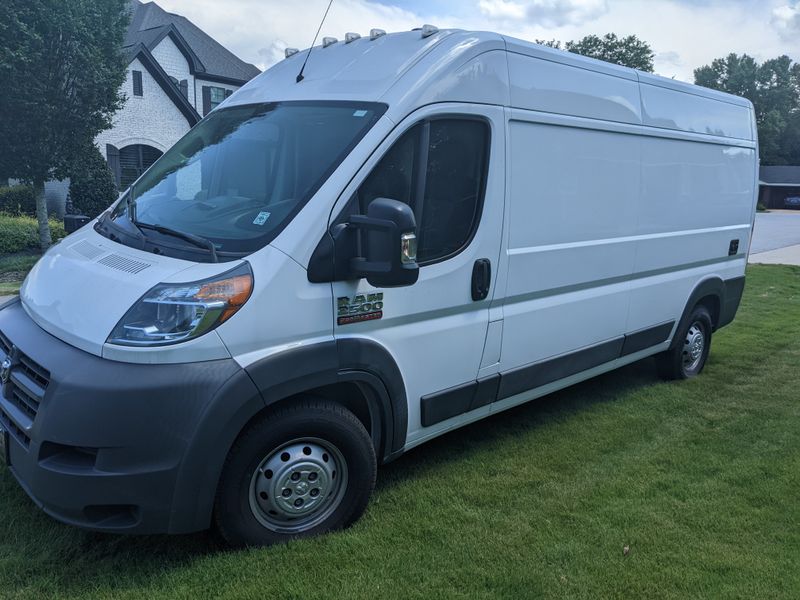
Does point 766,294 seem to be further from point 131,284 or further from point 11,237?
point 11,237

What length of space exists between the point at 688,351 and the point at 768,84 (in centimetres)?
10179

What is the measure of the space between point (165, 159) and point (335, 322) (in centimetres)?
170

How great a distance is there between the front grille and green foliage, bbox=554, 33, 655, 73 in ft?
204

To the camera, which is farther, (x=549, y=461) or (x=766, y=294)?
(x=766, y=294)

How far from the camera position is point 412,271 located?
3.24 m

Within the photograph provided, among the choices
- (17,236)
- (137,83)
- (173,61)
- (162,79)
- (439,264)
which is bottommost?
(17,236)

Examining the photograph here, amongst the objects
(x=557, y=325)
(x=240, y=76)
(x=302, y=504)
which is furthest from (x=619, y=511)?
(x=240, y=76)

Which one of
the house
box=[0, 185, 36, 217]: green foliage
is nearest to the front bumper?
box=[0, 185, 36, 217]: green foliage

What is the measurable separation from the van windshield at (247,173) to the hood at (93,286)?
20cm

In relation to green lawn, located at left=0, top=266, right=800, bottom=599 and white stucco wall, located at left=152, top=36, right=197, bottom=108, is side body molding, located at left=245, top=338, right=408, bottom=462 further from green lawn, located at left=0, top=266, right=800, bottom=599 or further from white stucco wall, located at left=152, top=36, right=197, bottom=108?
white stucco wall, located at left=152, top=36, right=197, bottom=108

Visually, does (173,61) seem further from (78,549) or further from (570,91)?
(78,549)

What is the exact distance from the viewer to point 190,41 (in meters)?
34.0

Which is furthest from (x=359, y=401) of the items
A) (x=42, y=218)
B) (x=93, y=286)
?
(x=42, y=218)

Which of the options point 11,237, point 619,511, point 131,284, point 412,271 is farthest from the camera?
point 11,237
